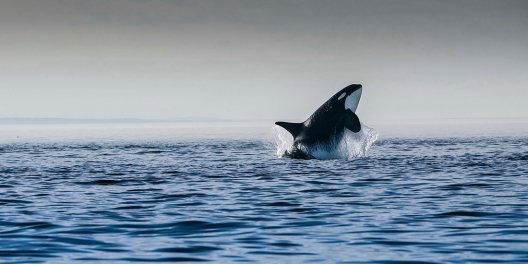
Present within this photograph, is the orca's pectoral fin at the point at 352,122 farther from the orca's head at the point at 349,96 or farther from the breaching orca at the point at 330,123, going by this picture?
the orca's head at the point at 349,96

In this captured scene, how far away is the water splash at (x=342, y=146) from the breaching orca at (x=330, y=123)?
148 millimetres

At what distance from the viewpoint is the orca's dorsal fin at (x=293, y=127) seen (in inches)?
1088

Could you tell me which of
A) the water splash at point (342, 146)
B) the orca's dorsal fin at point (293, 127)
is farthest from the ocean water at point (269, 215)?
the orca's dorsal fin at point (293, 127)

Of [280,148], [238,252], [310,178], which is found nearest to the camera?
[238,252]

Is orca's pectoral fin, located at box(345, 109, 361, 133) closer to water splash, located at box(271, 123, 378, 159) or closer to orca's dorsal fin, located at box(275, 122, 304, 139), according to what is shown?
water splash, located at box(271, 123, 378, 159)

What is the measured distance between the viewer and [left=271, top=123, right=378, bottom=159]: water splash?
90.3 ft

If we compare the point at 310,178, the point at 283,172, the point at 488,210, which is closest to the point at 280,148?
the point at 283,172

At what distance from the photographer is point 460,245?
10.1 meters

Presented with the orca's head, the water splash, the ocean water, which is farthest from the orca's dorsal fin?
the ocean water

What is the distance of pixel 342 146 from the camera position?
2781 cm

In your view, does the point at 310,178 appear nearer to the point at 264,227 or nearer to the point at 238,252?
the point at 264,227

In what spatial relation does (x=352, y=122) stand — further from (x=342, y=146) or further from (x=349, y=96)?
(x=342, y=146)

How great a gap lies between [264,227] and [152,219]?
8.06ft

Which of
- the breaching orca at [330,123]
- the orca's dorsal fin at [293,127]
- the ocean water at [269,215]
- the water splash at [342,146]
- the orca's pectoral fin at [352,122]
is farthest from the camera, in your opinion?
the orca's dorsal fin at [293,127]
